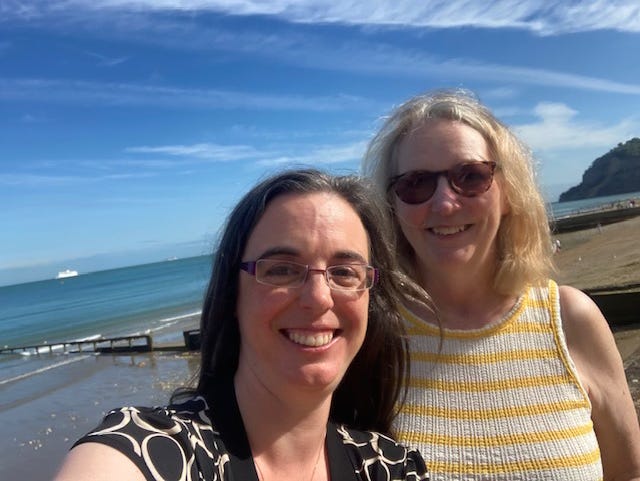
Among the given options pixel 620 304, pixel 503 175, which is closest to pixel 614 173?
pixel 620 304

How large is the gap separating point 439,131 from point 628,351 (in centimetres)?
673

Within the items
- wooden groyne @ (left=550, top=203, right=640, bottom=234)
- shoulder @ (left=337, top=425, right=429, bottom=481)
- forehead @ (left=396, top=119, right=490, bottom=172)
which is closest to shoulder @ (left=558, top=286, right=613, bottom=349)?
forehead @ (left=396, top=119, right=490, bottom=172)

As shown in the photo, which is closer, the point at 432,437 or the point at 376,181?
the point at 432,437

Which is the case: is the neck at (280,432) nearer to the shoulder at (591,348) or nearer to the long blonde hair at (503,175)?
the long blonde hair at (503,175)

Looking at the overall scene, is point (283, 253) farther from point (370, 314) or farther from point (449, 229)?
point (449, 229)

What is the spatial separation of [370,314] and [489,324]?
67cm

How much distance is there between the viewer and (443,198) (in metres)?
2.68

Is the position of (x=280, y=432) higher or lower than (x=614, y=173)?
lower

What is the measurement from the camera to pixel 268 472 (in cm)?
186

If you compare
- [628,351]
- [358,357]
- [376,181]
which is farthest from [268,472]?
[628,351]

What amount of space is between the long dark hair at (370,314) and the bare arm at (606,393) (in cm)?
83

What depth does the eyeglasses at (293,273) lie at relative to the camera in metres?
1.93

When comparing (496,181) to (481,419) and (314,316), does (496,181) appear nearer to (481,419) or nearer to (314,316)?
(481,419)

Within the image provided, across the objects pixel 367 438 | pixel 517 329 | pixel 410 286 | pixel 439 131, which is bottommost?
pixel 367 438
